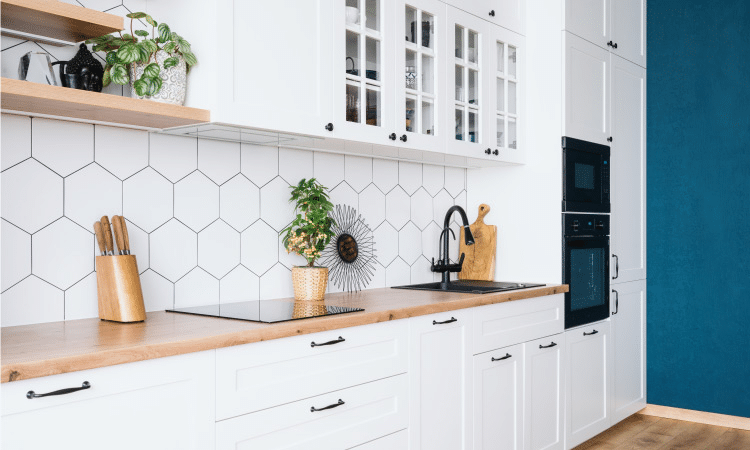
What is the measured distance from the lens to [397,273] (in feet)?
10.7

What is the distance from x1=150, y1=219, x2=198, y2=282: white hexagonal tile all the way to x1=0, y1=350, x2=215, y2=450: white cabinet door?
2.14 ft

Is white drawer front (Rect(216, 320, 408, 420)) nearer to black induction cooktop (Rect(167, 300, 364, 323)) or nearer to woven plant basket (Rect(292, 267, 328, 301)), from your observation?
black induction cooktop (Rect(167, 300, 364, 323))

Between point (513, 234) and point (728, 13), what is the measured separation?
2005 mm

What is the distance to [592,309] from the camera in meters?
3.56

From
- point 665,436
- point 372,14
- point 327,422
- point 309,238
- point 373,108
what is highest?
point 372,14

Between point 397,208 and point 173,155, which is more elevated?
point 173,155

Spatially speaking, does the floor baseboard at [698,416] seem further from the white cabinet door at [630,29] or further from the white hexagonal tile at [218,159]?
the white hexagonal tile at [218,159]

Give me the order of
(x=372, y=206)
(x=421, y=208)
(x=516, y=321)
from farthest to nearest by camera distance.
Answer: (x=421, y=208) < (x=372, y=206) < (x=516, y=321)

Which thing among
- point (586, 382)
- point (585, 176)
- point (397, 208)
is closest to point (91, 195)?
point (397, 208)

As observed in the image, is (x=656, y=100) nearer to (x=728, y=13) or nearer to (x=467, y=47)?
(x=728, y=13)

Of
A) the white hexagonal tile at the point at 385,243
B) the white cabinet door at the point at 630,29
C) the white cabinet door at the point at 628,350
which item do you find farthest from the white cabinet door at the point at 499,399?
the white cabinet door at the point at 630,29

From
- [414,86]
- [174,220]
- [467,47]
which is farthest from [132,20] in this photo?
[467,47]

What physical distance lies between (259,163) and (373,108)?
1.61ft

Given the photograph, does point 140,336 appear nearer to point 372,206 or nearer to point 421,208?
point 372,206
